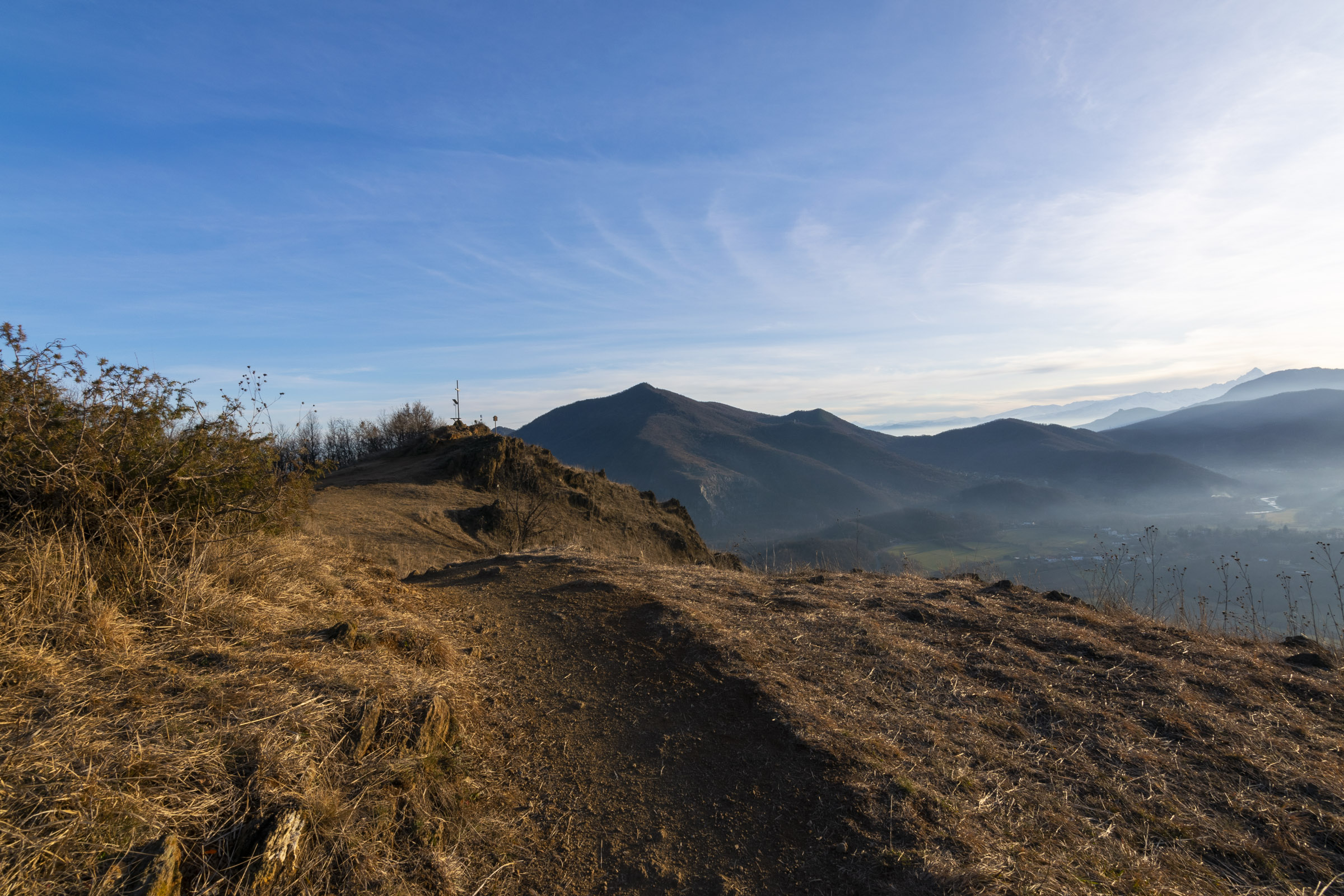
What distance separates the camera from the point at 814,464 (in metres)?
131

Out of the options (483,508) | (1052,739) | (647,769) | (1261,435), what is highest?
(1261,435)

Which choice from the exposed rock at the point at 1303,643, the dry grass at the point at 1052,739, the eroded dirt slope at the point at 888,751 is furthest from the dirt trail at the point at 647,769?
the exposed rock at the point at 1303,643

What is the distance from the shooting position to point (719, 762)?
3.89 m

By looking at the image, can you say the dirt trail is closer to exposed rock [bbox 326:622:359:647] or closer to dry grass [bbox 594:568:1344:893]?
dry grass [bbox 594:568:1344:893]

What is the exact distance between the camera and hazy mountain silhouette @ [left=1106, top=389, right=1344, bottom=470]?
13638 cm

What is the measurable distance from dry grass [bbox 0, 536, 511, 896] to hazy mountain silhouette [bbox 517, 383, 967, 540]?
89.7 meters

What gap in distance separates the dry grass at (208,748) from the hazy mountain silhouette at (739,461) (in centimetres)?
8965

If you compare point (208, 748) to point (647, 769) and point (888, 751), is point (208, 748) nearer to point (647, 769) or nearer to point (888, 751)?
point (647, 769)

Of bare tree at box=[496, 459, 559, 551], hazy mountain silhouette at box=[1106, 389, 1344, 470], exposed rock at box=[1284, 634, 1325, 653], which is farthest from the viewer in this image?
hazy mountain silhouette at box=[1106, 389, 1344, 470]

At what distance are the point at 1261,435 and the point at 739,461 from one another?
5207 inches

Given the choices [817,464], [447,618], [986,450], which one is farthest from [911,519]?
[447,618]

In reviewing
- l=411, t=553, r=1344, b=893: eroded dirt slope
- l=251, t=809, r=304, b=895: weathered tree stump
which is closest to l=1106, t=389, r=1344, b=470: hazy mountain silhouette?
l=411, t=553, r=1344, b=893: eroded dirt slope

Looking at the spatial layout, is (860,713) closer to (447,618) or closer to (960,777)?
(960,777)


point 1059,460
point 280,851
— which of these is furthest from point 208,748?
point 1059,460
